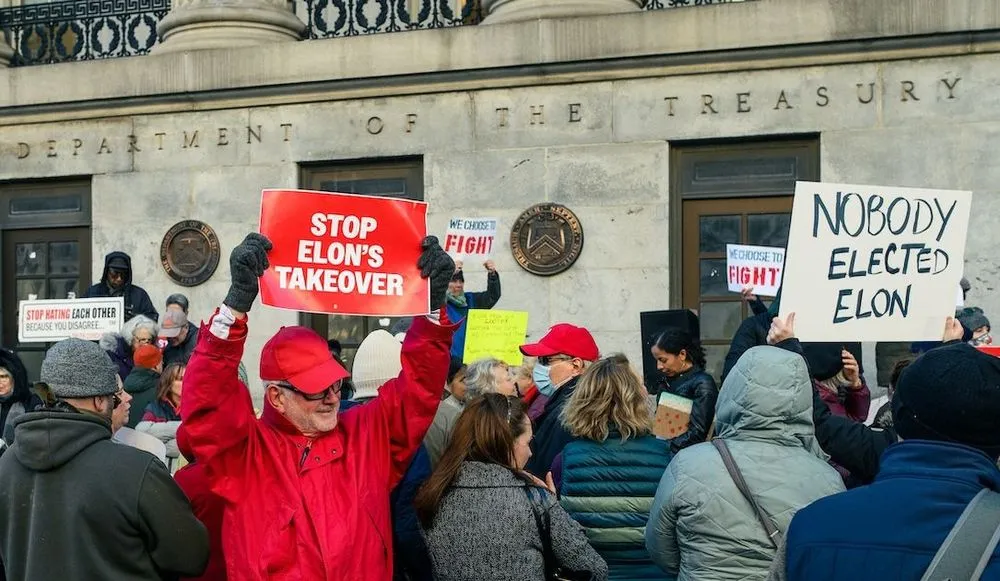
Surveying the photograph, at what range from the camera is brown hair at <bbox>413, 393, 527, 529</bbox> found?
183 inches

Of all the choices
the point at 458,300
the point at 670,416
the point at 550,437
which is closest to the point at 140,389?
the point at 458,300

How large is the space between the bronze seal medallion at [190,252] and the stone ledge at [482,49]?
4.44 feet

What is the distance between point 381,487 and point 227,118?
34.1ft

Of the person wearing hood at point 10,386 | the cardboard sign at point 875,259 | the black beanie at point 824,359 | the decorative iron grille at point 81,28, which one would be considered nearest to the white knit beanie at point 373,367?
the cardboard sign at point 875,259

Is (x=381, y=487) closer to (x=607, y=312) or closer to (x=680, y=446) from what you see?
(x=680, y=446)

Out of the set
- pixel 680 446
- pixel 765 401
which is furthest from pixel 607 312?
pixel 765 401

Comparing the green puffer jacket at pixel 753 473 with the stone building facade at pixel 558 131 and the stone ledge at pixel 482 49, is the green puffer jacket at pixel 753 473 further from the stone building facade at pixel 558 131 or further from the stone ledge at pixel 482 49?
the stone ledge at pixel 482 49

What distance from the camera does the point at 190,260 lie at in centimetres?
1404

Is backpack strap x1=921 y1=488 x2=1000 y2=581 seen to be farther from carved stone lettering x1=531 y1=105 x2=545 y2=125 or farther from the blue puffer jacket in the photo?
carved stone lettering x1=531 y1=105 x2=545 y2=125

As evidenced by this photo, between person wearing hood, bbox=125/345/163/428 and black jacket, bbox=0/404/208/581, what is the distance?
4629 mm

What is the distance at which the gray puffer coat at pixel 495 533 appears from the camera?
459cm

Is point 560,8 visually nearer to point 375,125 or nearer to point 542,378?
point 375,125

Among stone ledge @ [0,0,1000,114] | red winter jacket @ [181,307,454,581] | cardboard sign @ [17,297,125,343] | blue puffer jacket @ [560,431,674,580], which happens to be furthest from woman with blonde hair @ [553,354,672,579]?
stone ledge @ [0,0,1000,114]

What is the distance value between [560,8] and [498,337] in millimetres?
4180
